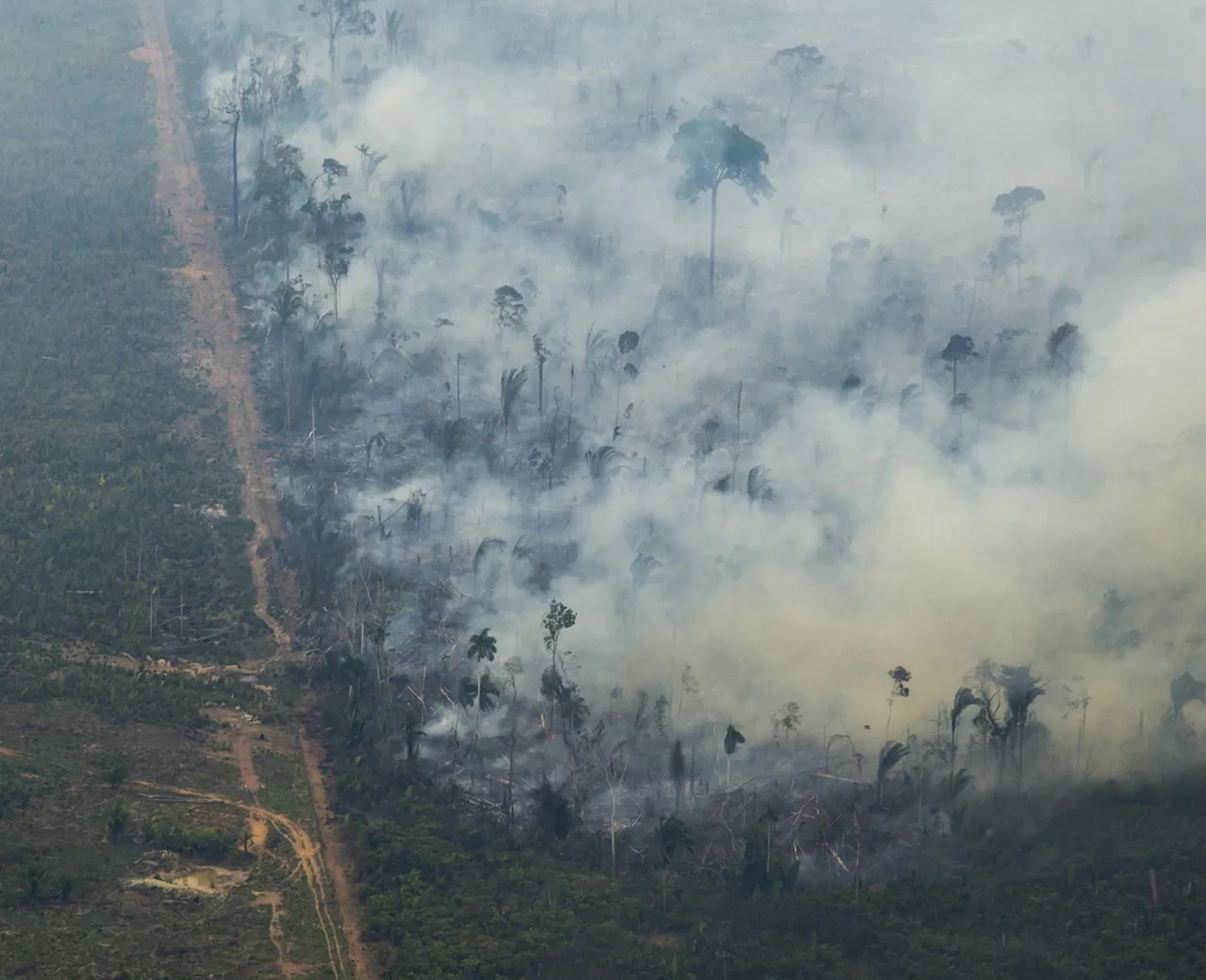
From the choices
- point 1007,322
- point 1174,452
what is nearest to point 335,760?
point 1174,452

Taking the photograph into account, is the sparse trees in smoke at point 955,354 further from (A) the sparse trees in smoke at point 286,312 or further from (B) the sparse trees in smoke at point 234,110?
(B) the sparse trees in smoke at point 234,110

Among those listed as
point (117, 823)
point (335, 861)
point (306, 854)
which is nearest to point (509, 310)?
point (306, 854)

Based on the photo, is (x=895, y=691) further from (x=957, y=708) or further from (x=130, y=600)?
(x=130, y=600)

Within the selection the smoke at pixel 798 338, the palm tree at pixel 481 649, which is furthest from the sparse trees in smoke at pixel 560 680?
the palm tree at pixel 481 649

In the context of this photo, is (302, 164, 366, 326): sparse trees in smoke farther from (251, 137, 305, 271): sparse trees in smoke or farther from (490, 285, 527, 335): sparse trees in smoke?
(490, 285, 527, 335): sparse trees in smoke

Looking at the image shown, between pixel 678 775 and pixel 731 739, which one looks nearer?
pixel 678 775

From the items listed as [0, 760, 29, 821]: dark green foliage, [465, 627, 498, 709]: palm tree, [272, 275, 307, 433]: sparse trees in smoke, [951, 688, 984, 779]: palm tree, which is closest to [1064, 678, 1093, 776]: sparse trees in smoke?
[951, 688, 984, 779]: palm tree

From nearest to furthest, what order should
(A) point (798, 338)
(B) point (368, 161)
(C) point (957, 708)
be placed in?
(C) point (957, 708)
(A) point (798, 338)
(B) point (368, 161)

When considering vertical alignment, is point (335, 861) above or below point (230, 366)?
below

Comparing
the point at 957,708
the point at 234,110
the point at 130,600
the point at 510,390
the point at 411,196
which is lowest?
the point at 130,600
